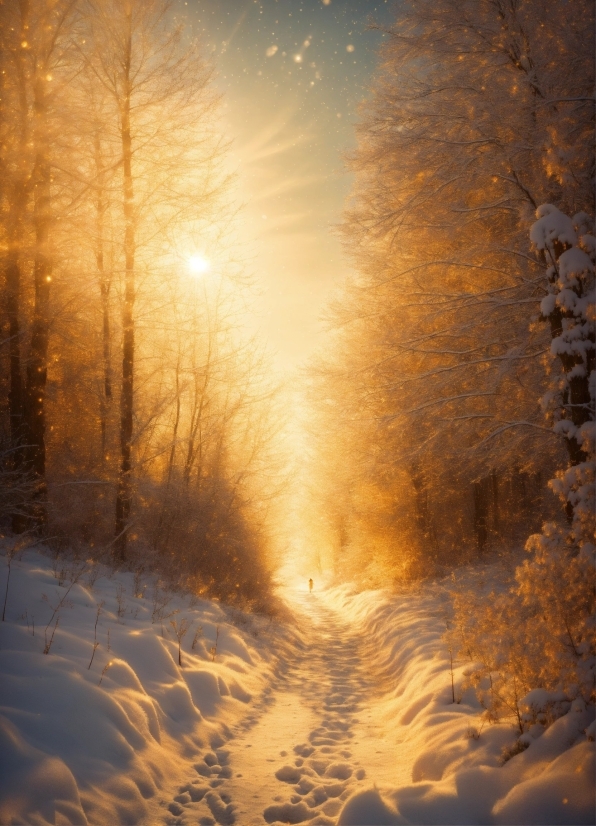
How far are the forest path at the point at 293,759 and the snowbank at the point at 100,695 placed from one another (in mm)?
248

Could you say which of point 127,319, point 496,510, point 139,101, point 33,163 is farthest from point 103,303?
point 496,510

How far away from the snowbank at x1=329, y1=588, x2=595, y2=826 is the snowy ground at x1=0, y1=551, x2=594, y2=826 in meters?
0.01

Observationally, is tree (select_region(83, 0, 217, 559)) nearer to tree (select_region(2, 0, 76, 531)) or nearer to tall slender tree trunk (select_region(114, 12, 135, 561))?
tall slender tree trunk (select_region(114, 12, 135, 561))

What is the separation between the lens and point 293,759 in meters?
3.91

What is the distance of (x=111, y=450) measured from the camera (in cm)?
1052

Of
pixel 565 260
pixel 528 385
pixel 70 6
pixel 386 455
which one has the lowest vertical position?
pixel 386 455

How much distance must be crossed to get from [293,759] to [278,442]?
10673mm

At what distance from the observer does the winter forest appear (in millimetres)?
3152

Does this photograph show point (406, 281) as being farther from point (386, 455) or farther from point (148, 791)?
point (148, 791)

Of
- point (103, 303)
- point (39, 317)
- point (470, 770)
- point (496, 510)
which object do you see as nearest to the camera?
point (470, 770)

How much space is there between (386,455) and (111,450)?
6736 millimetres

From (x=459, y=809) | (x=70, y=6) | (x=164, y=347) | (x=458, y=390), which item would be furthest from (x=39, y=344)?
(x=459, y=809)

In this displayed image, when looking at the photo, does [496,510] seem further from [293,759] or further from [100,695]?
[100,695]

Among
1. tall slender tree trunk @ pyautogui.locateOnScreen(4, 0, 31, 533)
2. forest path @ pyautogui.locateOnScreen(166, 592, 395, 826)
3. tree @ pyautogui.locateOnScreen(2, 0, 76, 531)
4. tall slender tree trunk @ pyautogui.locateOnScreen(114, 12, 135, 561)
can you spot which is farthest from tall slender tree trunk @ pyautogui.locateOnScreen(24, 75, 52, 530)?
forest path @ pyautogui.locateOnScreen(166, 592, 395, 826)
